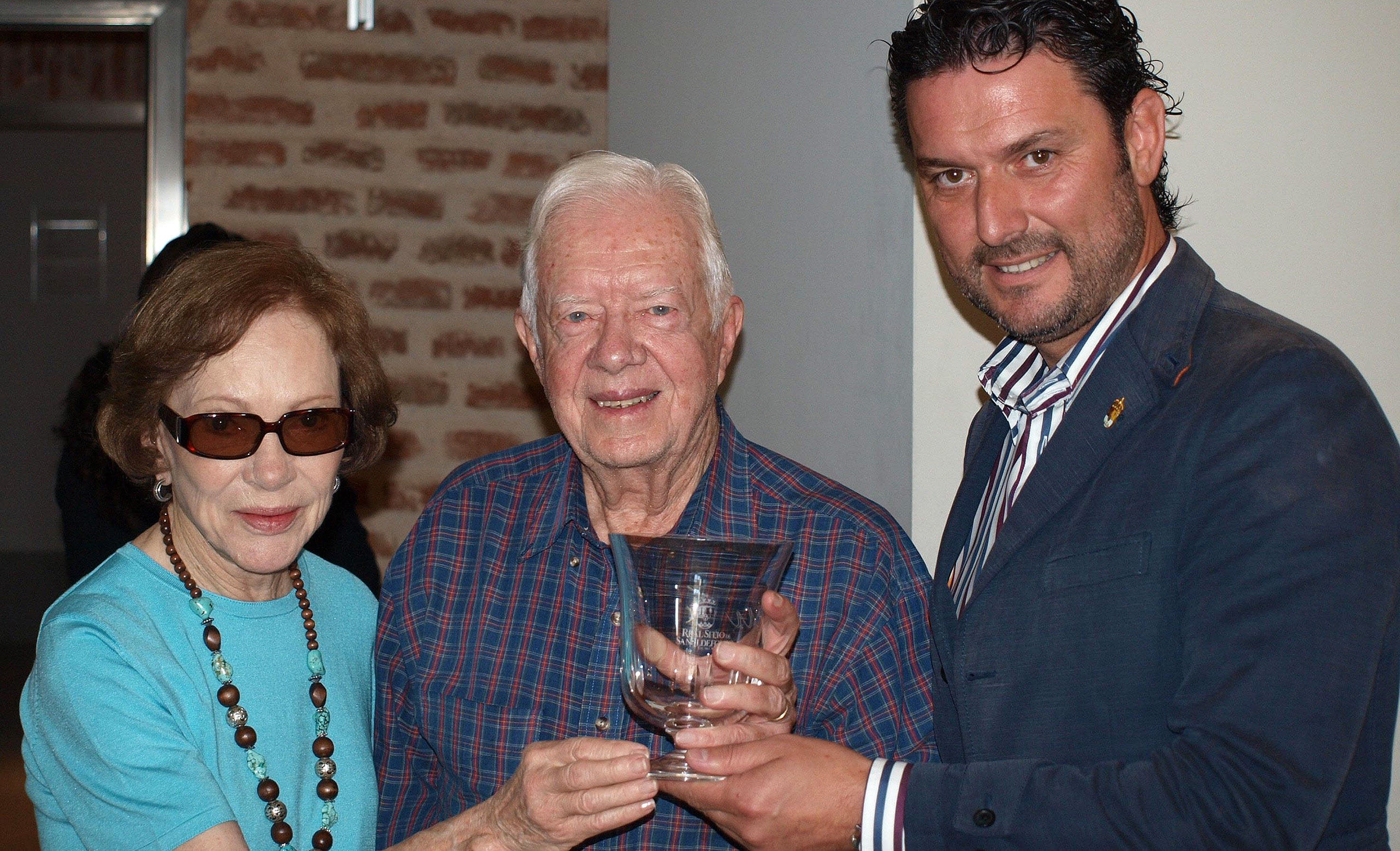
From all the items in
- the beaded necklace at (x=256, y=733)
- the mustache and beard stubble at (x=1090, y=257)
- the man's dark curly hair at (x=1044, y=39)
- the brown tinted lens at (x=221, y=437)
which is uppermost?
the man's dark curly hair at (x=1044, y=39)

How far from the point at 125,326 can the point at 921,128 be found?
46.1 inches

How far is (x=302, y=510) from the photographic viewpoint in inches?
66.7

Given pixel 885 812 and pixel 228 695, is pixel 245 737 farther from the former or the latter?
pixel 885 812

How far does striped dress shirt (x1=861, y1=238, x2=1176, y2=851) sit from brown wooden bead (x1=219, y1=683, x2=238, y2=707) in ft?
2.75

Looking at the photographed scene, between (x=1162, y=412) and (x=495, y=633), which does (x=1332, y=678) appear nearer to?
(x=1162, y=412)

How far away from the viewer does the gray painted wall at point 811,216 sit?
2033 mm

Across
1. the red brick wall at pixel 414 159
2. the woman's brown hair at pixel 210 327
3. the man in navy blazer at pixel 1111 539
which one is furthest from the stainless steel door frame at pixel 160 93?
the man in navy blazer at pixel 1111 539

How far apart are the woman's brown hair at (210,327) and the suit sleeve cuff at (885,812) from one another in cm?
92

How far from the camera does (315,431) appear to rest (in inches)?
65.7

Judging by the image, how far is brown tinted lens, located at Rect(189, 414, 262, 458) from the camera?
1.60 metres

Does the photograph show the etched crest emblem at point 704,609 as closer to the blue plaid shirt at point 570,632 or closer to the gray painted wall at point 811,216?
the blue plaid shirt at point 570,632

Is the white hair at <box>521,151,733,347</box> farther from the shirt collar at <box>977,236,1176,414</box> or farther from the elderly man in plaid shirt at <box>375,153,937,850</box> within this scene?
the shirt collar at <box>977,236,1176,414</box>

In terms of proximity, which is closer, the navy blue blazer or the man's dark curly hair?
the navy blue blazer

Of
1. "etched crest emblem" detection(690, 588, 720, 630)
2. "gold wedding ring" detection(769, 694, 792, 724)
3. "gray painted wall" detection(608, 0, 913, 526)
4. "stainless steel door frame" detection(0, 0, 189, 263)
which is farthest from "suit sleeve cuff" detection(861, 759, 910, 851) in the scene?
"stainless steel door frame" detection(0, 0, 189, 263)
